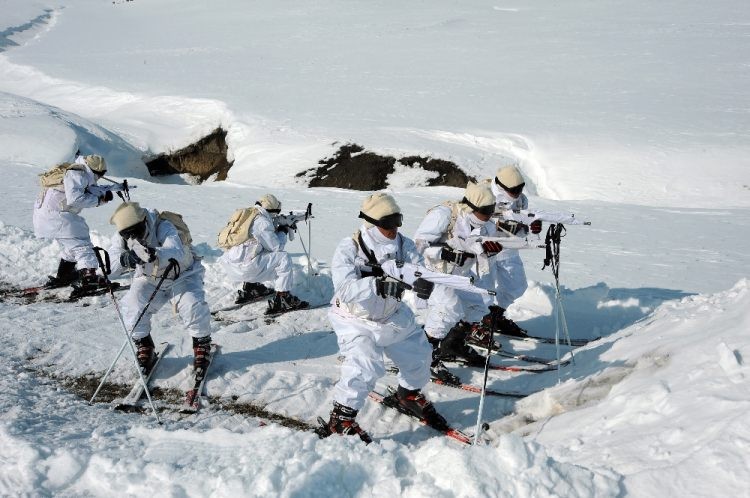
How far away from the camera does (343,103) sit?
25.2 metres

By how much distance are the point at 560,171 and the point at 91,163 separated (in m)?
12.6

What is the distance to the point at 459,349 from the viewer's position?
7.31m

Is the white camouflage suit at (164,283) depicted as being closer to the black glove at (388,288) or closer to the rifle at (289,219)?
the black glove at (388,288)

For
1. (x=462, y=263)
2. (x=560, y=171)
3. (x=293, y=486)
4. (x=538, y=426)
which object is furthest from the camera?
(x=560, y=171)

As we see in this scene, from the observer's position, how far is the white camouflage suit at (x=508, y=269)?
790 centimetres

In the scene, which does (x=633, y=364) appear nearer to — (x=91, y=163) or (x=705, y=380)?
(x=705, y=380)

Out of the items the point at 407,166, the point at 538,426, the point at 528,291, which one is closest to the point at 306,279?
the point at 528,291

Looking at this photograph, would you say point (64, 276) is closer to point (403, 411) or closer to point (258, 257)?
point (258, 257)

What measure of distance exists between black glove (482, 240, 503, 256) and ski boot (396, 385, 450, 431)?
173cm

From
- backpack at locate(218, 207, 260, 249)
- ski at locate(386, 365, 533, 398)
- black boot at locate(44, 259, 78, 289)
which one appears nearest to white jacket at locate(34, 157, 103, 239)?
black boot at locate(44, 259, 78, 289)

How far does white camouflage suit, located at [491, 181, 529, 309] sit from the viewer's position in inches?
311

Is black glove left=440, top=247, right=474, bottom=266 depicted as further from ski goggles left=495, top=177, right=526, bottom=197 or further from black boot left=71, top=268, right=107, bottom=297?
black boot left=71, top=268, right=107, bottom=297

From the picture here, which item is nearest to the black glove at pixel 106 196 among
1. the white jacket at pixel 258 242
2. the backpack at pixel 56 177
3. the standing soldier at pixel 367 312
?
the backpack at pixel 56 177

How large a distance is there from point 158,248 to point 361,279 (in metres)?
2.46
